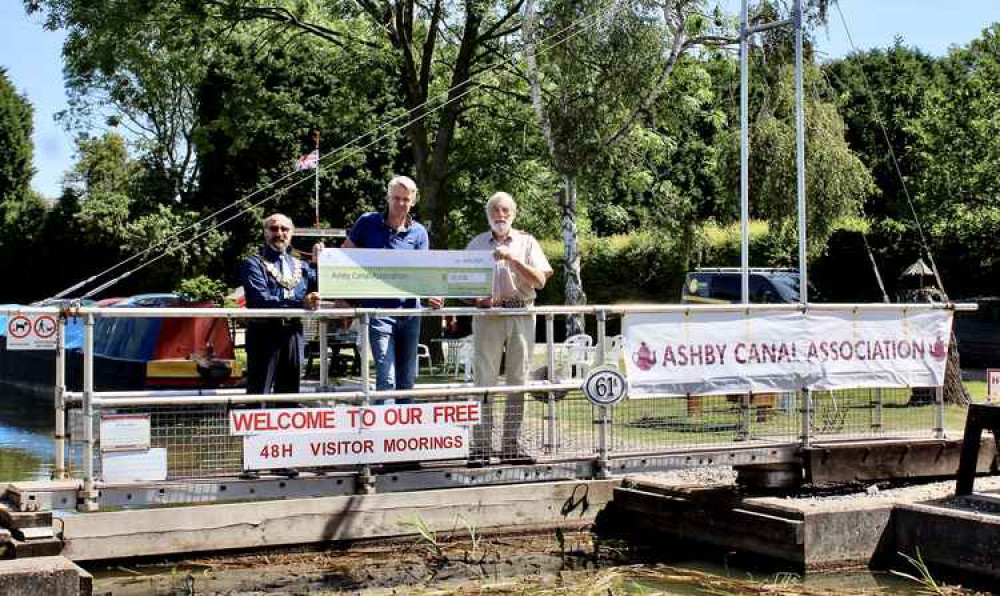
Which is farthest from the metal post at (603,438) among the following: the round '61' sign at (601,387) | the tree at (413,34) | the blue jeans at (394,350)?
the tree at (413,34)

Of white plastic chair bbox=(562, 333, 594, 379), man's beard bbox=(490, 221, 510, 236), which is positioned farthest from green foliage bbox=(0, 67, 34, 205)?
man's beard bbox=(490, 221, 510, 236)

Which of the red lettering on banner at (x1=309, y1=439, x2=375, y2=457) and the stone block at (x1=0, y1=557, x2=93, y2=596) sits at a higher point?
the red lettering on banner at (x1=309, y1=439, x2=375, y2=457)

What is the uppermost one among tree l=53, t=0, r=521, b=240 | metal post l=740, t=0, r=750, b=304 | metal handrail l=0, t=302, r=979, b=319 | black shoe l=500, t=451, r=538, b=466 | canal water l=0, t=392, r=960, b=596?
tree l=53, t=0, r=521, b=240

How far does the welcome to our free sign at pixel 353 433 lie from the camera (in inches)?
355

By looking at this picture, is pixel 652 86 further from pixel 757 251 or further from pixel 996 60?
pixel 996 60

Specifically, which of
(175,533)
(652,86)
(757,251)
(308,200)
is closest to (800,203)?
(652,86)

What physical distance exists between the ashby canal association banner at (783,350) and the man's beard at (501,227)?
47.2 inches

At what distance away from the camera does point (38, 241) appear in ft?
181

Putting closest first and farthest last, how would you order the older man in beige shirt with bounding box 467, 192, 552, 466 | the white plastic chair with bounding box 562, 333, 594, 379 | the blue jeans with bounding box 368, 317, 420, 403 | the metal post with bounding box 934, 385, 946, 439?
the blue jeans with bounding box 368, 317, 420, 403 < the older man in beige shirt with bounding box 467, 192, 552, 466 < the metal post with bounding box 934, 385, 946, 439 < the white plastic chair with bounding box 562, 333, 594, 379

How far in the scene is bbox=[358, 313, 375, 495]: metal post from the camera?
9.27 meters

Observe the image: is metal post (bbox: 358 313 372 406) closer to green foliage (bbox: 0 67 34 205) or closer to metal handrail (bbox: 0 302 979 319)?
metal handrail (bbox: 0 302 979 319)

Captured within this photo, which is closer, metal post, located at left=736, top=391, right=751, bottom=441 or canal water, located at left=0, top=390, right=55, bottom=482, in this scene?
metal post, located at left=736, top=391, right=751, bottom=441

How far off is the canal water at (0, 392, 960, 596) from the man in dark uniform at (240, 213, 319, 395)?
1357 millimetres

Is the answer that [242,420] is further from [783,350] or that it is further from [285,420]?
[783,350]
